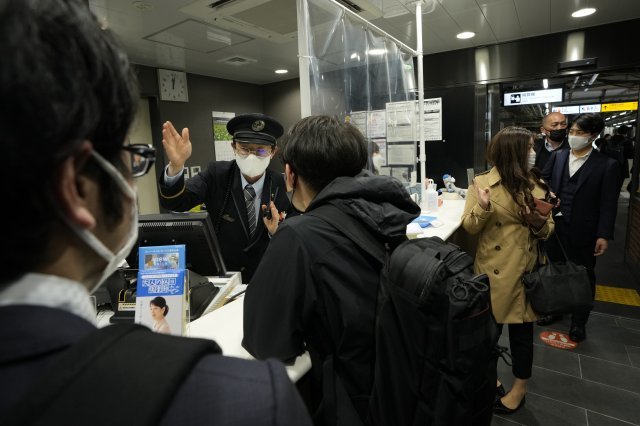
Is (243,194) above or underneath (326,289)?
above

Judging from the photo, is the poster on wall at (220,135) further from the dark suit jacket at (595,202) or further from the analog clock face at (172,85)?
the dark suit jacket at (595,202)

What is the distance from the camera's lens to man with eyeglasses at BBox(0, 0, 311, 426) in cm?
33

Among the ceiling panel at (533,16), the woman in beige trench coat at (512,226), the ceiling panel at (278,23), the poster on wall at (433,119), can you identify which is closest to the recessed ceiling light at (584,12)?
the ceiling panel at (278,23)

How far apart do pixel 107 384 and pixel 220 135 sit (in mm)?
5912

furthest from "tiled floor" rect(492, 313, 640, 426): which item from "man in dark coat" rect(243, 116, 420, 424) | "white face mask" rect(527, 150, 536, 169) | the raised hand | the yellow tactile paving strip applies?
the raised hand

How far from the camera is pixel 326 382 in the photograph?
3.46ft

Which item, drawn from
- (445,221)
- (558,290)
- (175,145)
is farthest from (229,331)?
(445,221)

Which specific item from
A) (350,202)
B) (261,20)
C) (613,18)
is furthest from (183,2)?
(613,18)

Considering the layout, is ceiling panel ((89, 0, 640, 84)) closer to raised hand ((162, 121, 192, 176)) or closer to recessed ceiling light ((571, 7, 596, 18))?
recessed ceiling light ((571, 7, 596, 18))

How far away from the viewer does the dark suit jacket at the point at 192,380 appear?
34cm

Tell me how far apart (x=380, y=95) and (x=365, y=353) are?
90.0 inches

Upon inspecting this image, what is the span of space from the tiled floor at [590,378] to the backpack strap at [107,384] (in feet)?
7.39

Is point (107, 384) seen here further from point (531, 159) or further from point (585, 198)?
point (585, 198)

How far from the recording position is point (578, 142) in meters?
2.87
